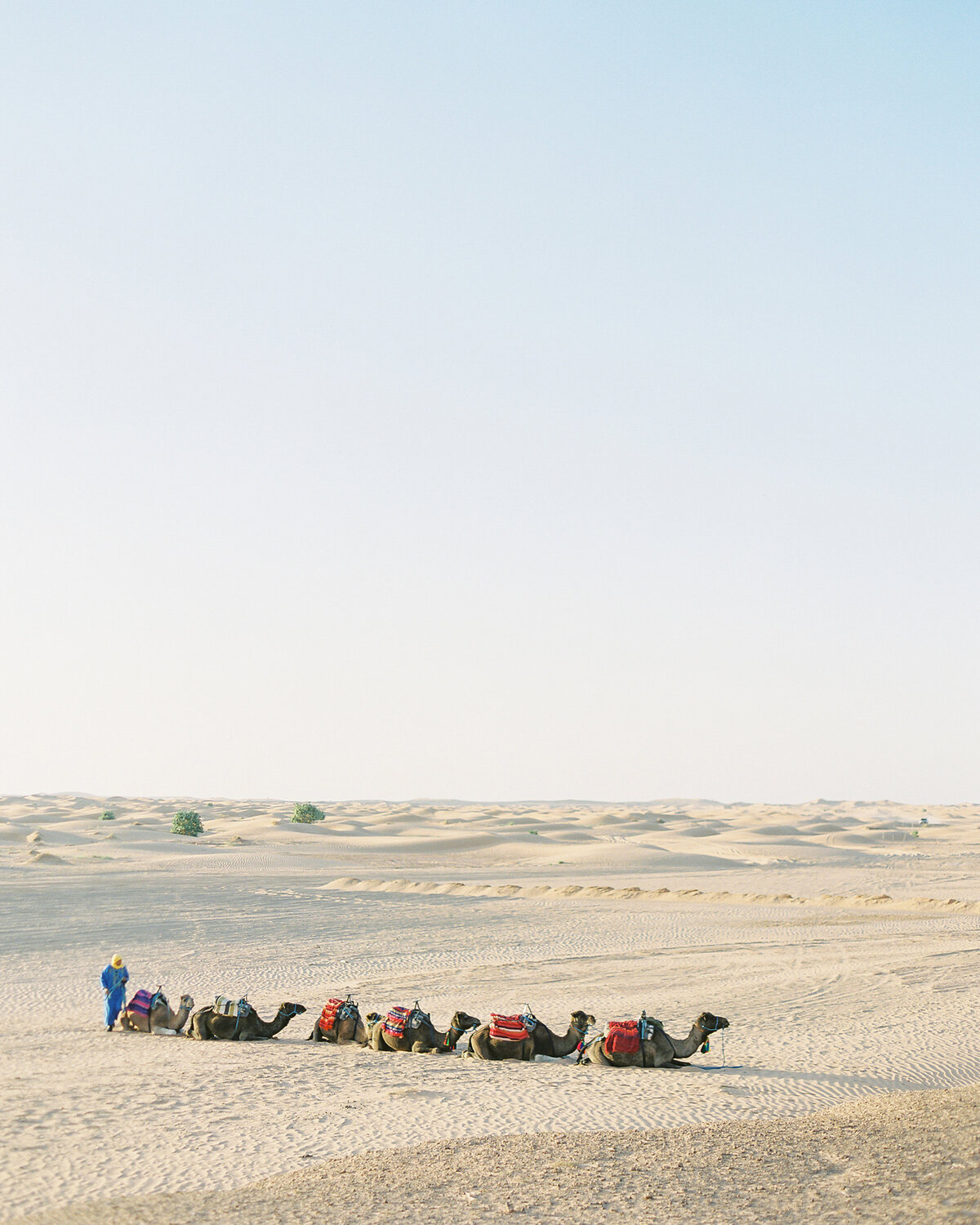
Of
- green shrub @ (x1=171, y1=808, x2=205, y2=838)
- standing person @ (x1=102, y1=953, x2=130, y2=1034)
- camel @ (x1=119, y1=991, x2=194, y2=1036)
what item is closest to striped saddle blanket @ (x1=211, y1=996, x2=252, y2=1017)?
camel @ (x1=119, y1=991, x2=194, y2=1036)

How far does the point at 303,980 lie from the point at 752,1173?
37.2 feet

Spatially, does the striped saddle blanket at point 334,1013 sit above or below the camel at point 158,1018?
above

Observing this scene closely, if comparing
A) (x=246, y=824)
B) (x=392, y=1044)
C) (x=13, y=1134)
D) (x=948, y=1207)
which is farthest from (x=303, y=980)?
(x=246, y=824)

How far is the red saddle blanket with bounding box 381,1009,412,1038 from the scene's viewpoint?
40.7ft

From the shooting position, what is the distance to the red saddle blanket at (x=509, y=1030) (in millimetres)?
11844

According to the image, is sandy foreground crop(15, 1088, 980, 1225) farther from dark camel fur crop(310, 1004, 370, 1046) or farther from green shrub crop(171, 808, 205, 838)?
green shrub crop(171, 808, 205, 838)

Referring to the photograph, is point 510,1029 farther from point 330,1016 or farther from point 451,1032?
point 330,1016

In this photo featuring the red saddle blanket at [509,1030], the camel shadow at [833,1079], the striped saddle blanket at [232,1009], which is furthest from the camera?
the striped saddle blanket at [232,1009]

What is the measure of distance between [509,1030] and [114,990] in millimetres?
5139

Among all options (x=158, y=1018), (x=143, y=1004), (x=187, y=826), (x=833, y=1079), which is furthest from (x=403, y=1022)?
(x=187, y=826)

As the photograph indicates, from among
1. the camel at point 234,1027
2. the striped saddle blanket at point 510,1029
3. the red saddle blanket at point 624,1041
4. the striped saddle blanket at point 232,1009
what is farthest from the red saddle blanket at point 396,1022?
the red saddle blanket at point 624,1041

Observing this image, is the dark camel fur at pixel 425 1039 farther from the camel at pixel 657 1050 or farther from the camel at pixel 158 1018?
the camel at pixel 158 1018

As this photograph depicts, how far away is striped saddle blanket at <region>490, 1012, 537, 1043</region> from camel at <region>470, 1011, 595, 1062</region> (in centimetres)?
3

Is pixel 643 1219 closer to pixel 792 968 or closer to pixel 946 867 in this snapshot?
pixel 792 968
